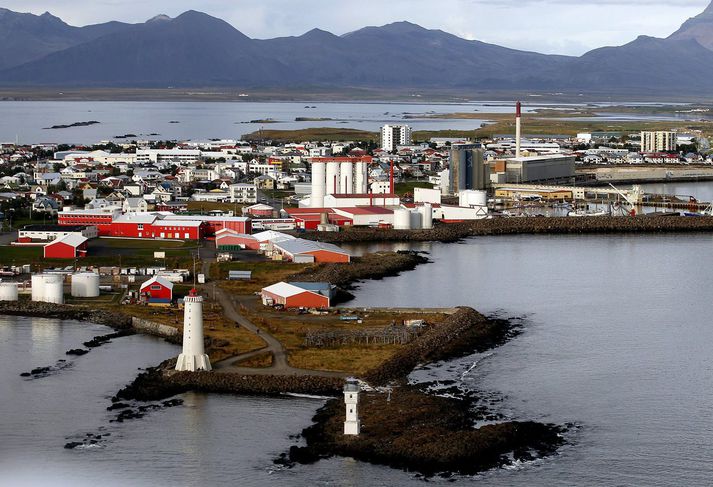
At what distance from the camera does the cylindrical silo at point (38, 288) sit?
40.5 feet

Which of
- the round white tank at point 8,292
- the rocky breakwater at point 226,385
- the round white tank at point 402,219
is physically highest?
the round white tank at point 402,219

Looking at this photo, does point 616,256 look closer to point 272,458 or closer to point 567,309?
point 567,309

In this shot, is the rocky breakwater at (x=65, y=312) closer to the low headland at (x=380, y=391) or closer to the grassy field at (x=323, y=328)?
the low headland at (x=380, y=391)

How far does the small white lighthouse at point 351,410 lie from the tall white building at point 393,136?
85.0 ft

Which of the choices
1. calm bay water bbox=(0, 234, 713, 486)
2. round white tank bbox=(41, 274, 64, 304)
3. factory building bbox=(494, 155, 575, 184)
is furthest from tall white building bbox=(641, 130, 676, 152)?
round white tank bbox=(41, 274, 64, 304)

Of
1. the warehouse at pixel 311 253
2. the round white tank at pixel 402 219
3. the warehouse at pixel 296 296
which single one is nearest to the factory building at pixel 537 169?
the round white tank at pixel 402 219

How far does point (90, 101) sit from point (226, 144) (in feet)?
163

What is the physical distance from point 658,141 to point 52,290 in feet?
82.1

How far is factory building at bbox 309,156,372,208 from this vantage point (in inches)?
830

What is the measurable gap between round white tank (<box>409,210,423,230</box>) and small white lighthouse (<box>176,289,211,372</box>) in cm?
957

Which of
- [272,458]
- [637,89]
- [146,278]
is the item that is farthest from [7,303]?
[637,89]

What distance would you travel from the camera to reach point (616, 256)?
1656 cm

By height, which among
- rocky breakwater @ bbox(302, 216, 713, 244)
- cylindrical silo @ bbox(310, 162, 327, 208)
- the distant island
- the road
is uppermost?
the distant island

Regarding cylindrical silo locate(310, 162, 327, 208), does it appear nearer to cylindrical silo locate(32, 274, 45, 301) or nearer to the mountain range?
cylindrical silo locate(32, 274, 45, 301)
